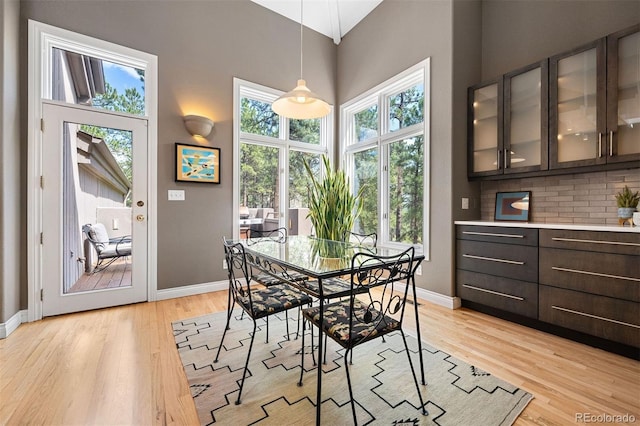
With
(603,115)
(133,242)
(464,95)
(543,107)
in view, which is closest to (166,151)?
(133,242)

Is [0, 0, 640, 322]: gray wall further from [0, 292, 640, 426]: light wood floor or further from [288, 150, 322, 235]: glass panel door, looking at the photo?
[288, 150, 322, 235]: glass panel door

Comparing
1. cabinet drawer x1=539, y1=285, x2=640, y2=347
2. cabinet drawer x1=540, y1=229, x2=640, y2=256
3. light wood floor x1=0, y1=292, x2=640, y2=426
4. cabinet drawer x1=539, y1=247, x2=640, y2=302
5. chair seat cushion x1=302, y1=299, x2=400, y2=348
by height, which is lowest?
light wood floor x1=0, y1=292, x2=640, y2=426

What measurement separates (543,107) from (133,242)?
168 inches

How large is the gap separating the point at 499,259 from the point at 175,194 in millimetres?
3466

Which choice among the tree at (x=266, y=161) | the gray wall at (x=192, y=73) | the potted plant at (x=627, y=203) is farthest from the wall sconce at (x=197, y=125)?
the potted plant at (x=627, y=203)

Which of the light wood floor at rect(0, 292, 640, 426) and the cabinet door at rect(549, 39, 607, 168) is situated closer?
the light wood floor at rect(0, 292, 640, 426)

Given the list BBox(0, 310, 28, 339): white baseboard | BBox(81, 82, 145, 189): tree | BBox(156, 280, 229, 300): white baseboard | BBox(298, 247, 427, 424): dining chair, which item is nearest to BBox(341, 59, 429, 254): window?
BBox(298, 247, 427, 424): dining chair

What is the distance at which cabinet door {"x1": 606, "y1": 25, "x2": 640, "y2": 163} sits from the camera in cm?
208

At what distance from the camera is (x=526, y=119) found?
267 centimetres

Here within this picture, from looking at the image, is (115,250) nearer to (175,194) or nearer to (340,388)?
(175,194)

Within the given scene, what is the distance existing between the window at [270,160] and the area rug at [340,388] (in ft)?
6.38

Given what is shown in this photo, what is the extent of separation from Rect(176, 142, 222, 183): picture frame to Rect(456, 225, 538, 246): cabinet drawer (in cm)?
289

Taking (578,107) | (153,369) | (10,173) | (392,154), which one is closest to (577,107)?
(578,107)

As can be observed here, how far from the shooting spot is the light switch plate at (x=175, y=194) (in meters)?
3.23
